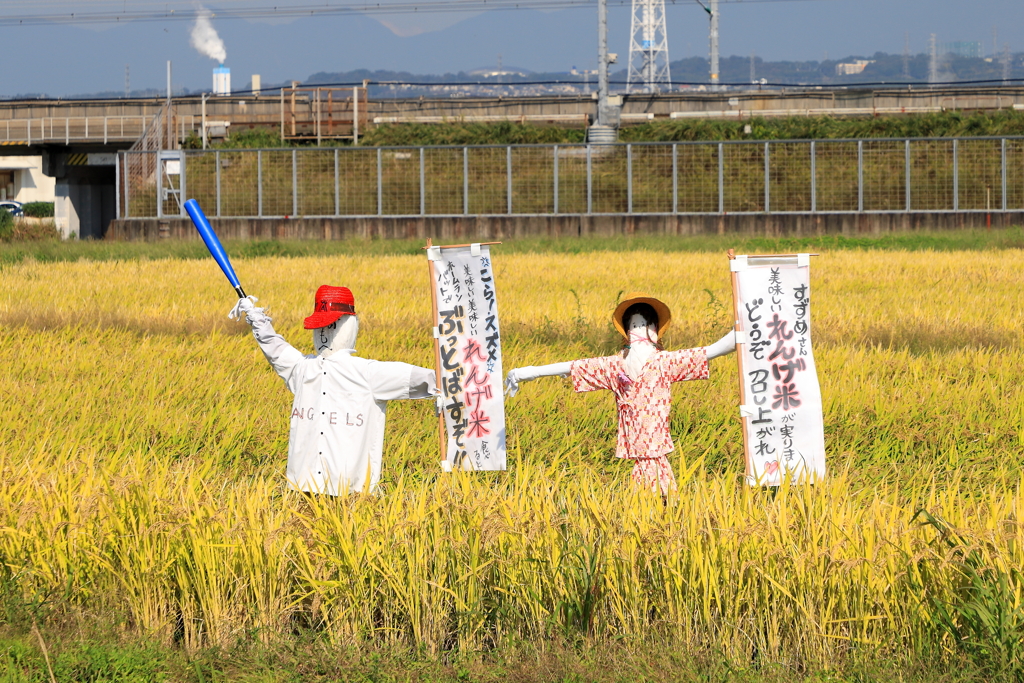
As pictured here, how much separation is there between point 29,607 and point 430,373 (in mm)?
1978

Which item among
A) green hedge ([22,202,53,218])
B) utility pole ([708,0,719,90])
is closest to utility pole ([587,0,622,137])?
utility pole ([708,0,719,90])

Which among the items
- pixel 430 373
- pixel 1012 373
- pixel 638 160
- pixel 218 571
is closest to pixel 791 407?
pixel 430 373

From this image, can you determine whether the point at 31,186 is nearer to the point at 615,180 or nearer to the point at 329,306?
the point at 615,180

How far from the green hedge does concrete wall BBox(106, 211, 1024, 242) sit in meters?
14.8

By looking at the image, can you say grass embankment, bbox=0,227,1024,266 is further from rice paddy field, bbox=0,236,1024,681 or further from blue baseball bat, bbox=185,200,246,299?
blue baseball bat, bbox=185,200,246,299

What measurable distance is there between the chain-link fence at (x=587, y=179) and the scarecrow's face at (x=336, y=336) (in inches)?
1014

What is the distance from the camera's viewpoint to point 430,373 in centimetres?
542

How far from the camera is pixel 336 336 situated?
5.41 meters

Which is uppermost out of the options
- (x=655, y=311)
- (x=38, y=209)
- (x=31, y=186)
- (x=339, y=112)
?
(x=339, y=112)

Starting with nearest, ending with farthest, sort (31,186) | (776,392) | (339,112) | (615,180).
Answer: (776,392)
(615,180)
(339,112)
(31,186)

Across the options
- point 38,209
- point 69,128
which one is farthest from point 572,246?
point 38,209

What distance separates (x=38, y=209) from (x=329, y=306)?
4371 cm

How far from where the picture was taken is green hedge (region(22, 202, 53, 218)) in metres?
44.4

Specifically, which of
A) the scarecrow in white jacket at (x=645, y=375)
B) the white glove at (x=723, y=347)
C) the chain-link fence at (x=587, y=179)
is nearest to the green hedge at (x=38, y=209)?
the chain-link fence at (x=587, y=179)
